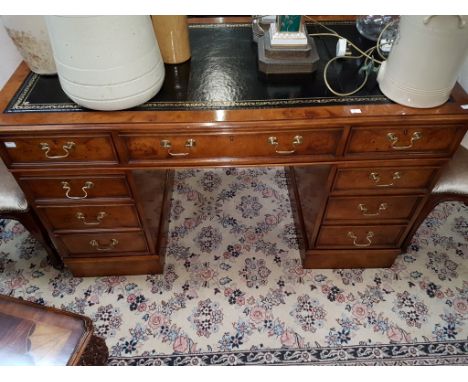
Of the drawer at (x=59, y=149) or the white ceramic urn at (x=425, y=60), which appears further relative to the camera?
the drawer at (x=59, y=149)

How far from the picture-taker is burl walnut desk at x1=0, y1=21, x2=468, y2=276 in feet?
3.39

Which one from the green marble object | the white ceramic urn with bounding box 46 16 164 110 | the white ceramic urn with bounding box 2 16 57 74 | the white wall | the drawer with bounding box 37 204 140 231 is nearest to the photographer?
the white ceramic urn with bounding box 46 16 164 110

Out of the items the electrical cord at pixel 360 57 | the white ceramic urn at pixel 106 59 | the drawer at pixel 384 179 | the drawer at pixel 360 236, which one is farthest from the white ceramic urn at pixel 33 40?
the drawer at pixel 360 236

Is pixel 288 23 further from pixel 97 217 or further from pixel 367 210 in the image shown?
pixel 97 217

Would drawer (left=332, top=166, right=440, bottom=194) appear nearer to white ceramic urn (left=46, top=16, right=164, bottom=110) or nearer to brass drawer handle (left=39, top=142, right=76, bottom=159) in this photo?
white ceramic urn (left=46, top=16, right=164, bottom=110)

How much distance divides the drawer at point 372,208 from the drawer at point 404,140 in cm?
24

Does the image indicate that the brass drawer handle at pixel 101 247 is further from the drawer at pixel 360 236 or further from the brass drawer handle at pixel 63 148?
the drawer at pixel 360 236

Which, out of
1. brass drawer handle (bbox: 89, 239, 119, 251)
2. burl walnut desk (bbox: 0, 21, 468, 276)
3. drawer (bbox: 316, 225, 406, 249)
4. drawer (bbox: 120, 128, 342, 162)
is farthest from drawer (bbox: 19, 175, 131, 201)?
drawer (bbox: 316, 225, 406, 249)

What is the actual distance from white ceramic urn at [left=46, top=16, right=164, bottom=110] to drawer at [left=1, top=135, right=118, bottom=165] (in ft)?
0.38

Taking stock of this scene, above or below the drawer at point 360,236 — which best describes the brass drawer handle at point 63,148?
above

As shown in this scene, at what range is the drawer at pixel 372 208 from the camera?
1328mm

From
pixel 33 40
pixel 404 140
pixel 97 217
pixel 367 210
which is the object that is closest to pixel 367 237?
pixel 367 210

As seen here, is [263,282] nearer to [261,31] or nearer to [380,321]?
[380,321]
